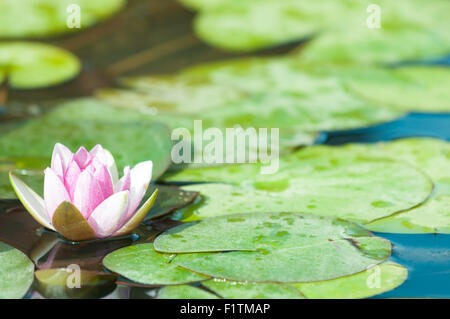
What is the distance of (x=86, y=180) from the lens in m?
1.48

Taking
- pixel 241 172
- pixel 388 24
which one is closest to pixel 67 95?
pixel 241 172

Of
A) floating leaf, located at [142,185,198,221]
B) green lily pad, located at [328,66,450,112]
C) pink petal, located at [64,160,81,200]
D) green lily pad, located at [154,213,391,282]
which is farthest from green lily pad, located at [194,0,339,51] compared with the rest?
pink petal, located at [64,160,81,200]

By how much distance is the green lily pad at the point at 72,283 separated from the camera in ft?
4.54

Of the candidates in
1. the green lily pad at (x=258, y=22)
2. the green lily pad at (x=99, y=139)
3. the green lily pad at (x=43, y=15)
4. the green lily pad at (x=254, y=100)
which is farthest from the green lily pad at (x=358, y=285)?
the green lily pad at (x=43, y=15)

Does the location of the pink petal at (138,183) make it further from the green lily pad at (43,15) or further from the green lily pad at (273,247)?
the green lily pad at (43,15)

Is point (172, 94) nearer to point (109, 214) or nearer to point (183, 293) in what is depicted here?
point (109, 214)

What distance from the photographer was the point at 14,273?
143 cm

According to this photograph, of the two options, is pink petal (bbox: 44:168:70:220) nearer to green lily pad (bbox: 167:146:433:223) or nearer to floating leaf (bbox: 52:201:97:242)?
floating leaf (bbox: 52:201:97:242)

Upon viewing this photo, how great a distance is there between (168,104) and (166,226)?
1.03 m

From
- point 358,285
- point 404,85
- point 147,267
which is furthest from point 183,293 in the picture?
point 404,85

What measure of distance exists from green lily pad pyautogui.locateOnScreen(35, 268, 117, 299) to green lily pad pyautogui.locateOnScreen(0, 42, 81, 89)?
1.58m

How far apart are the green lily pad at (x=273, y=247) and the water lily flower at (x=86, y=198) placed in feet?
0.40

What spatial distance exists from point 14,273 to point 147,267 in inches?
12.6
